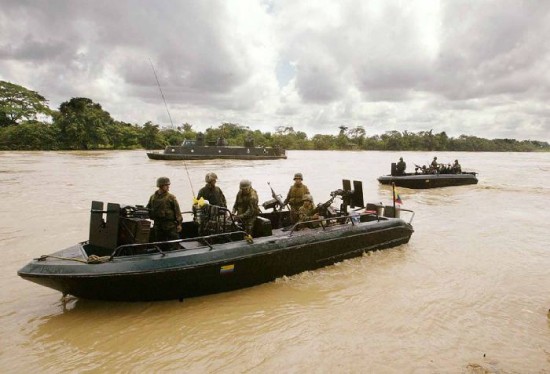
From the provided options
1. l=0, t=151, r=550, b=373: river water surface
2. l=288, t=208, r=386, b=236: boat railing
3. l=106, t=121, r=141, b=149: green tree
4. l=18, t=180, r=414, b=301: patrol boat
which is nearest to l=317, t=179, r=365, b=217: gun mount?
l=288, t=208, r=386, b=236: boat railing

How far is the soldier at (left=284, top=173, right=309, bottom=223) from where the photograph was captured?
7.52 meters

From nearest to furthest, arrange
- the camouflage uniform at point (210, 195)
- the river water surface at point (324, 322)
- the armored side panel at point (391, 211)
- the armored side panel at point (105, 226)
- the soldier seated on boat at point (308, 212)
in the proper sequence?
the river water surface at point (324, 322)
the armored side panel at point (105, 226)
the camouflage uniform at point (210, 195)
the soldier seated on boat at point (308, 212)
the armored side panel at point (391, 211)

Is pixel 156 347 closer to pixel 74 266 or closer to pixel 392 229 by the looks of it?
pixel 74 266

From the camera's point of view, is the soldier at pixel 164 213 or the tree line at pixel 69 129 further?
the tree line at pixel 69 129

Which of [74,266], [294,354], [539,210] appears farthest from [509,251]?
[74,266]

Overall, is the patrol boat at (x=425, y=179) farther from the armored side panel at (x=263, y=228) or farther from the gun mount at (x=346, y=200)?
the armored side panel at (x=263, y=228)

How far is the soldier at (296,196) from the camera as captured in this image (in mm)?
7520

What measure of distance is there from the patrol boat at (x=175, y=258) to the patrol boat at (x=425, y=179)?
15.2 m

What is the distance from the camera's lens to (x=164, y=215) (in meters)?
5.64

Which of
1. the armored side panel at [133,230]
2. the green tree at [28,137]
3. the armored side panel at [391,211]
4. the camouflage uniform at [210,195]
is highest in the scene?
the green tree at [28,137]

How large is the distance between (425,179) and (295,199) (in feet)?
51.8

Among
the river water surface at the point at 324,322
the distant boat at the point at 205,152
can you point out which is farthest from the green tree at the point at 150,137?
the river water surface at the point at 324,322

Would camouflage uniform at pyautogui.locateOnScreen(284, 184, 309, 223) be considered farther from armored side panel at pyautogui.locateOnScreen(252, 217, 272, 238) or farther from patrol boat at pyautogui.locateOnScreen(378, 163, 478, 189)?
patrol boat at pyautogui.locateOnScreen(378, 163, 478, 189)

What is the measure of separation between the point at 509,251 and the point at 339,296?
5364 millimetres
